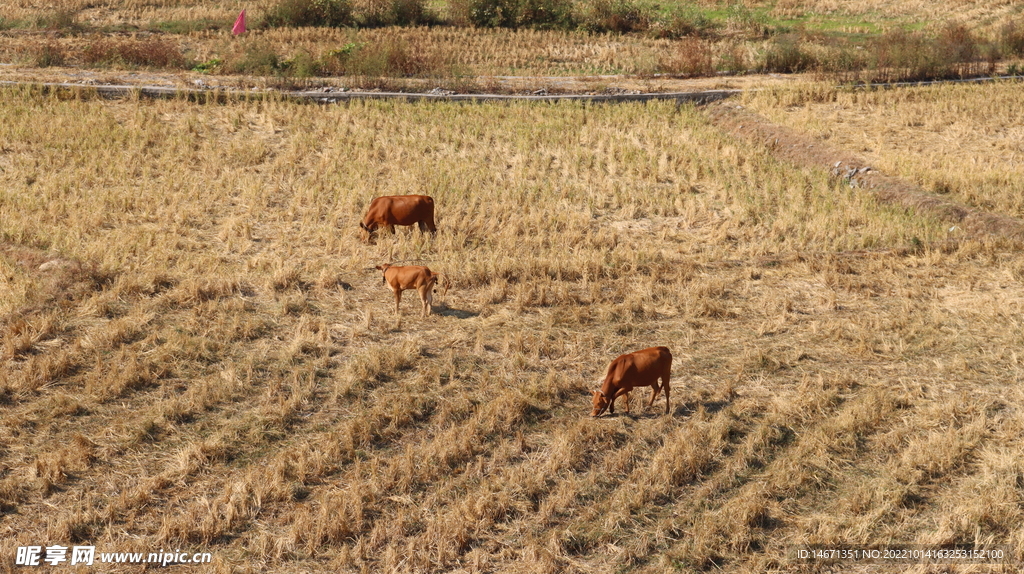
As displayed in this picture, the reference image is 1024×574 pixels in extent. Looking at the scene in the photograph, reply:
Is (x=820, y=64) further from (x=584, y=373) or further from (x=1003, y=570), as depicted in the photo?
(x=1003, y=570)

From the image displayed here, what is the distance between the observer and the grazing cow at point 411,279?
1227cm

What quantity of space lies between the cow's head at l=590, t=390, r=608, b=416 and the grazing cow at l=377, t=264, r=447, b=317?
3119 millimetres

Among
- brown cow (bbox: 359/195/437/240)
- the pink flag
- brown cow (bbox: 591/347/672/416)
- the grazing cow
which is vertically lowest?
brown cow (bbox: 591/347/672/416)

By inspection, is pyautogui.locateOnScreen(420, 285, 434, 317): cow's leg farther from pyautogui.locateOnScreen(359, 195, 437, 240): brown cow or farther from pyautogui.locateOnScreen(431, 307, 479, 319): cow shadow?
pyautogui.locateOnScreen(359, 195, 437, 240): brown cow

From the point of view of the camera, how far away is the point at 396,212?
15055 millimetres

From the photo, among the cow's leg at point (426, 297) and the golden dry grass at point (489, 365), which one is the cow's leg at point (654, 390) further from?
the cow's leg at point (426, 297)

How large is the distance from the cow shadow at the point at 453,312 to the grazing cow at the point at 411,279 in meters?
0.44

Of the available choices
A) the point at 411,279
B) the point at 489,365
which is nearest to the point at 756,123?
the point at 411,279

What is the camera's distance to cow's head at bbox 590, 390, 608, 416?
10.0 metres

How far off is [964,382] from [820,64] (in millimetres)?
19130

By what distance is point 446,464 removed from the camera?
9.38 meters

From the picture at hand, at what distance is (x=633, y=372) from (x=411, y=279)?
3657mm

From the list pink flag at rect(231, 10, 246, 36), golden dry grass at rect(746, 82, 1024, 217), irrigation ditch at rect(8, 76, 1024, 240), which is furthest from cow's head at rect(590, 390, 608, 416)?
pink flag at rect(231, 10, 246, 36)

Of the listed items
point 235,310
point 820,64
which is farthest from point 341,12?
point 235,310
